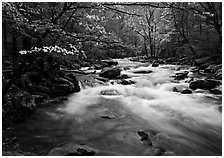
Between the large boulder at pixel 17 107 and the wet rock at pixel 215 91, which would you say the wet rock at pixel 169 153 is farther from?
the wet rock at pixel 215 91

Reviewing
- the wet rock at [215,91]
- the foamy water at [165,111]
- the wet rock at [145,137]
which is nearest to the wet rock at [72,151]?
the wet rock at [145,137]

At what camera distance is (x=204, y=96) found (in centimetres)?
771

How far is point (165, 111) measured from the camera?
6387 millimetres

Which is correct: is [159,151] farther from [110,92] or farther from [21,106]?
[110,92]

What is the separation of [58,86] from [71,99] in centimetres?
80

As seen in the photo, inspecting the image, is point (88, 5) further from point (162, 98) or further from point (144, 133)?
point (162, 98)

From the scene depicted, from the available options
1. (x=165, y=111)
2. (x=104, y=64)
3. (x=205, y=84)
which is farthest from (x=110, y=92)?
(x=104, y=64)

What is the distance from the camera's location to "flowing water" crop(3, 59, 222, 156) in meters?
4.11

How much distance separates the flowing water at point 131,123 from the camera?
4.11 m

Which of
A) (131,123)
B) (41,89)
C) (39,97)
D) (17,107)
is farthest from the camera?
(41,89)

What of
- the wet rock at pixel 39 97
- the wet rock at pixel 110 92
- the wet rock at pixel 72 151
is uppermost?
the wet rock at pixel 39 97

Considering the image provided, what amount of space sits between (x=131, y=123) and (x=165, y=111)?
5.06 feet

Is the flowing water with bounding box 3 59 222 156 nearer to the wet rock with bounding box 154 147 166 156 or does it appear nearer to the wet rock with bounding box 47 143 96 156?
the wet rock with bounding box 154 147 166 156

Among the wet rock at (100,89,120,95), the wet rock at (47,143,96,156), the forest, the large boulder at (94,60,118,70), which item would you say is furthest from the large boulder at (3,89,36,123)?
the large boulder at (94,60,118,70)
